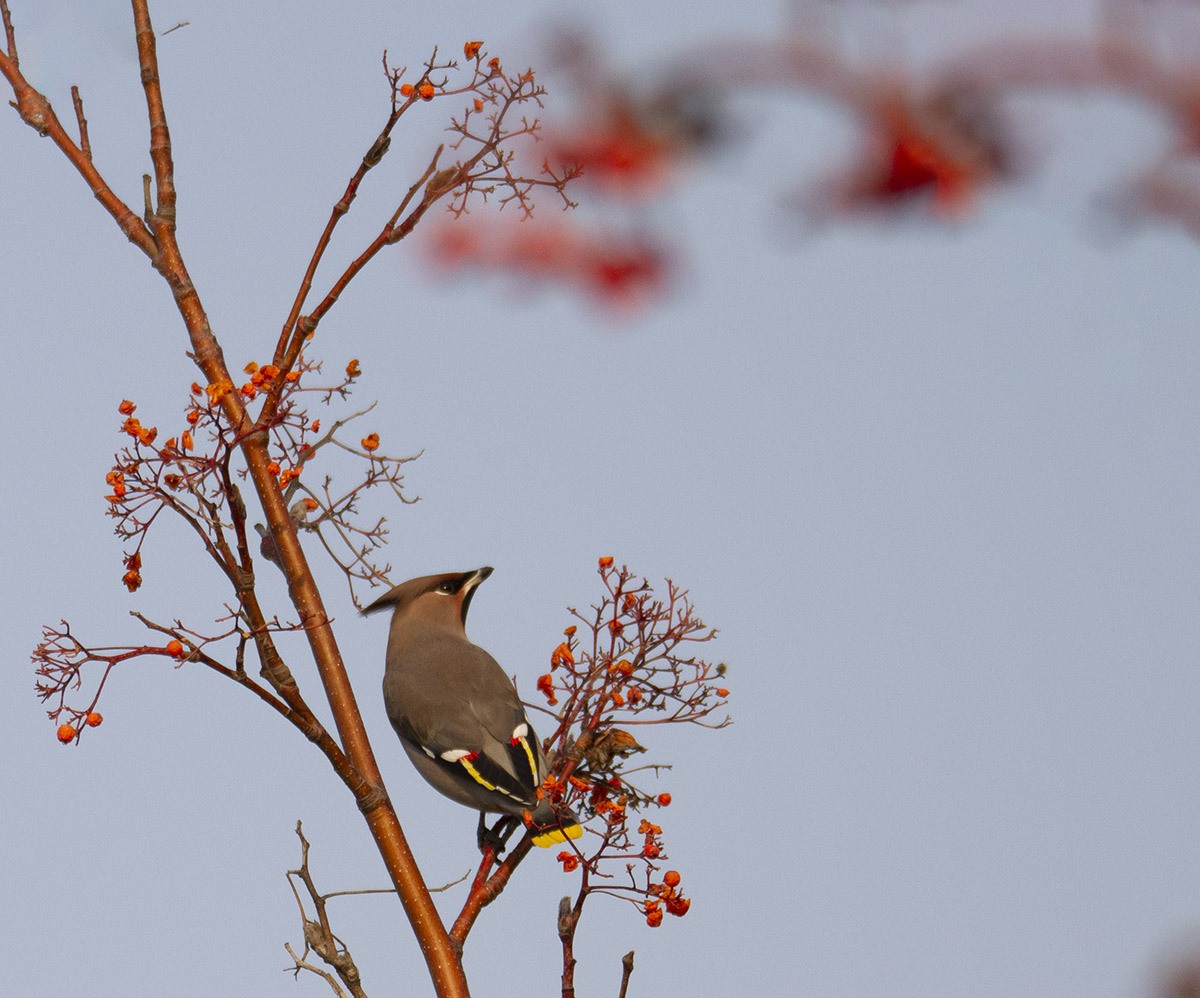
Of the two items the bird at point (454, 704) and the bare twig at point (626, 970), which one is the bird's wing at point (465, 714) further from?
the bare twig at point (626, 970)

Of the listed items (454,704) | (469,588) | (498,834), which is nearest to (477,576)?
(469,588)

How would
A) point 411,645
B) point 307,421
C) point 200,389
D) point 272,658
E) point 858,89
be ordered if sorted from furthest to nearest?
point 411,645
point 307,421
point 200,389
point 272,658
point 858,89

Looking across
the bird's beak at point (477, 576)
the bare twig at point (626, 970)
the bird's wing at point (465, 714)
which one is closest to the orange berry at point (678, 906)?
the bare twig at point (626, 970)

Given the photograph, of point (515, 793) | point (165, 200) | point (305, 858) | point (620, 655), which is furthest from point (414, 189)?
point (515, 793)

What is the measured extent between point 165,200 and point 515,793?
154 centimetres

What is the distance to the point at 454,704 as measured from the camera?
3.68m

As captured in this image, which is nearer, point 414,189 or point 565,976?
point 565,976

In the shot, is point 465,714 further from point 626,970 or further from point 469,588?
point 626,970

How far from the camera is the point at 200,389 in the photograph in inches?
83.0

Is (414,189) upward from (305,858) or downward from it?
upward

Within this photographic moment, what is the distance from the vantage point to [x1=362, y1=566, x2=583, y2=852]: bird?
340 cm

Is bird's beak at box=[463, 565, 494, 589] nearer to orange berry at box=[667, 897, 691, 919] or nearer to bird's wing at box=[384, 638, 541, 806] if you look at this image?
bird's wing at box=[384, 638, 541, 806]

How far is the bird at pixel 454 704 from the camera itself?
3402mm

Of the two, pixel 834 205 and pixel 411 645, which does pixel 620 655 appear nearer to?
pixel 834 205
